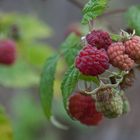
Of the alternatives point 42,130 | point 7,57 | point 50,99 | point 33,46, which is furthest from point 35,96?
point 50,99

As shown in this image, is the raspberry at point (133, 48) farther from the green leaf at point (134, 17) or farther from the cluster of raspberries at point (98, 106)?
the green leaf at point (134, 17)

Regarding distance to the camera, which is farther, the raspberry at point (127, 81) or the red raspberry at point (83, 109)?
the red raspberry at point (83, 109)

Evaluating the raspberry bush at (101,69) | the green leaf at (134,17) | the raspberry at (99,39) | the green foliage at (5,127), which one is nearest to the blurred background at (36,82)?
the green foliage at (5,127)

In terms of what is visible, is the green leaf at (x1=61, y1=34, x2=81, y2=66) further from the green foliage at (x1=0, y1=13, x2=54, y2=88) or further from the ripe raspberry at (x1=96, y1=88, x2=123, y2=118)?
the green foliage at (x1=0, y1=13, x2=54, y2=88)

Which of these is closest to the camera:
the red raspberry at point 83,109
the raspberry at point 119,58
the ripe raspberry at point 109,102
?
the raspberry at point 119,58

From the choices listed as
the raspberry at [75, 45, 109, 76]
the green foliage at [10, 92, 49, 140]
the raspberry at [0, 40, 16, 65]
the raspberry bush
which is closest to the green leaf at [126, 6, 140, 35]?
the raspberry bush

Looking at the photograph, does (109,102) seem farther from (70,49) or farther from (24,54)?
(24,54)

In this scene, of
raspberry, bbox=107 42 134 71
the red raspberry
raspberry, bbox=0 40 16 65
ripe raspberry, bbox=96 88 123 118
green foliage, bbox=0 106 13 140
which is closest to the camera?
raspberry, bbox=107 42 134 71
